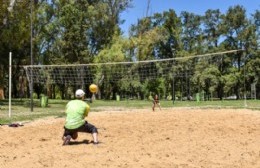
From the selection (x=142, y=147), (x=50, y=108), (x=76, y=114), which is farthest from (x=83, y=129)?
(x=50, y=108)

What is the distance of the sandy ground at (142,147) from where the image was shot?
7688 millimetres

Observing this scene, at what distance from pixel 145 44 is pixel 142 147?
1787 inches

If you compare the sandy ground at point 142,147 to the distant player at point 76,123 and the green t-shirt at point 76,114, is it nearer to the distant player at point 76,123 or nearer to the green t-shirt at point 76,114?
the distant player at point 76,123

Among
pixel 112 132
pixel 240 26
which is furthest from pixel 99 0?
pixel 112 132

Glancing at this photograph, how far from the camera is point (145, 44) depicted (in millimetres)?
54344

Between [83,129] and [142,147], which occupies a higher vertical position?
[83,129]

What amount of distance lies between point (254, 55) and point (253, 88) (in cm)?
464

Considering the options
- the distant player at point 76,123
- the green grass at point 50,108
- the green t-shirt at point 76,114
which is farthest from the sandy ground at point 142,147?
the green grass at point 50,108

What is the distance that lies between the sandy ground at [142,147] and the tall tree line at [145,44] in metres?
27.8

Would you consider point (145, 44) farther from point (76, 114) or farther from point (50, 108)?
point (76, 114)

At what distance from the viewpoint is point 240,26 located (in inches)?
2603

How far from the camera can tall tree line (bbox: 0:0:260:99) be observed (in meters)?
51.8

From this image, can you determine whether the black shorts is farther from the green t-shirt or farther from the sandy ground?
the sandy ground

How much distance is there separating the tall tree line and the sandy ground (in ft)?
91.1
